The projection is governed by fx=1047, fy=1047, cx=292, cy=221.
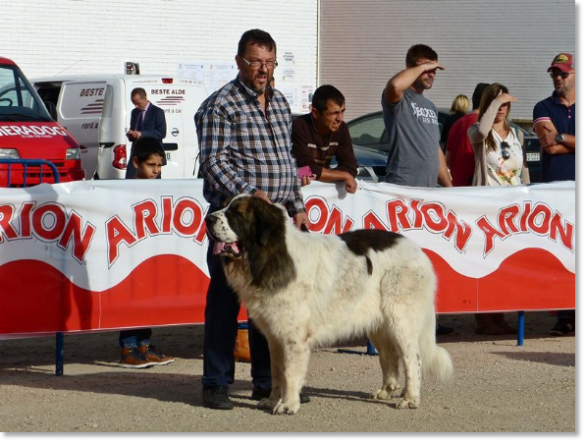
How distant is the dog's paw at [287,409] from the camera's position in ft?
21.1

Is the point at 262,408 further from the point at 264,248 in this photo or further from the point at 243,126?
the point at 243,126

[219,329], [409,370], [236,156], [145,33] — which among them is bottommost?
[409,370]

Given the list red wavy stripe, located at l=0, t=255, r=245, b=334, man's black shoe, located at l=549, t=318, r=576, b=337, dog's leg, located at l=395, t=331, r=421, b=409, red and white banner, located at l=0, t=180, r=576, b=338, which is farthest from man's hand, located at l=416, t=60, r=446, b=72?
man's black shoe, located at l=549, t=318, r=576, b=337

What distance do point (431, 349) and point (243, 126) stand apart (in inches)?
77.4

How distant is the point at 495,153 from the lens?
32.5 ft

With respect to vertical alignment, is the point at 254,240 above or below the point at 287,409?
above

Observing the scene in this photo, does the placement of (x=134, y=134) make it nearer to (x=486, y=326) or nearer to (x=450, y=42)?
(x=486, y=326)

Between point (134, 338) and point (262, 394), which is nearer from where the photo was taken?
point (262, 394)

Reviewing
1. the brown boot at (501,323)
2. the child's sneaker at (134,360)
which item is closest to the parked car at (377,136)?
the brown boot at (501,323)

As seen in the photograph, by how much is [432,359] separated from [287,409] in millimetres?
1154

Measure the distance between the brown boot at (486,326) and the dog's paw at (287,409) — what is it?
391cm

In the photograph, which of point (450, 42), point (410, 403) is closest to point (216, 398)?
point (410, 403)

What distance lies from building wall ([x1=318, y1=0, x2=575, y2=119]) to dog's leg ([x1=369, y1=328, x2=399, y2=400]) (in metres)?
24.7

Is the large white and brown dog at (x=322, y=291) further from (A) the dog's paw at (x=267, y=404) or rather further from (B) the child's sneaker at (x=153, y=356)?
(B) the child's sneaker at (x=153, y=356)
